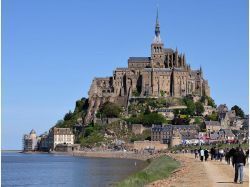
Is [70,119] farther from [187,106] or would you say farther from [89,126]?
[187,106]

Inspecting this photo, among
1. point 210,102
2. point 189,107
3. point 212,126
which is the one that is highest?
point 210,102

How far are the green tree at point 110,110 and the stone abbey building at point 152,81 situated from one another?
2.18 m

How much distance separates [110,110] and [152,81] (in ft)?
30.9

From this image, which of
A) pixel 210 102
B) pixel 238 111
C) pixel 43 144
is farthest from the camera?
pixel 43 144

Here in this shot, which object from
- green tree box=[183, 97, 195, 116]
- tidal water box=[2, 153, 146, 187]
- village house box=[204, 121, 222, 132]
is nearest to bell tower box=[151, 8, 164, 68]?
green tree box=[183, 97, 195, 116]

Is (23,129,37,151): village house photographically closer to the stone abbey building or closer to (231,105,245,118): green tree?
the stone abbey building

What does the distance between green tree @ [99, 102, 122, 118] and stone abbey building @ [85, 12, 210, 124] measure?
2178 mm

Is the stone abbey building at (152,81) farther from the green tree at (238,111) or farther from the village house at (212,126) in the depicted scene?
the green tree at (238,111)

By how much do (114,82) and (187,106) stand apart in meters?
14.8

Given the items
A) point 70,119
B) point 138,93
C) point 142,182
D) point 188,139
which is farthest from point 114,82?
point 142,182

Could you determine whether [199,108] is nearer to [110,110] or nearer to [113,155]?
[110,110]

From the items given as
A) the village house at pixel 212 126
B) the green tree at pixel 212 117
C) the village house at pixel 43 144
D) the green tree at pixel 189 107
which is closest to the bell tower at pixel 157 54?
the green tree at pixel 189 107

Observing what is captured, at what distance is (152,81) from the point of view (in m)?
117

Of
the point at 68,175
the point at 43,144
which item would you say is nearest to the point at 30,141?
the point at 43,144
